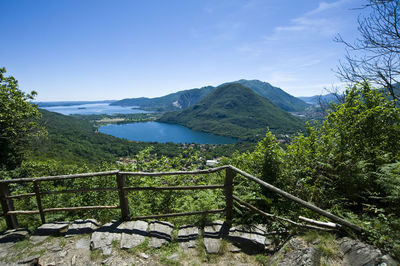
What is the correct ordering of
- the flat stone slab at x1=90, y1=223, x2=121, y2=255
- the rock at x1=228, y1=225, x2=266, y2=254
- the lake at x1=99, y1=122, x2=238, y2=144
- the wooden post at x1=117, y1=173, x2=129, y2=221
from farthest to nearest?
the lake at x1=99, y1=122, x2=238, y2=144
the wooden post at x1=117, y1=173, x2=129, y2=221
the flat stone slab at x1=90, y1=223, x2=121, y2=255
the rock at x1=228, y1=225, x2=266, y2=254

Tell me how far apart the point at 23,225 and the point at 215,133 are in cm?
12004

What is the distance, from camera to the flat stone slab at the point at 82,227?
380cm

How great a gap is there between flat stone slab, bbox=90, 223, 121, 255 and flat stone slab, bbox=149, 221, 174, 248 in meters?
0.64

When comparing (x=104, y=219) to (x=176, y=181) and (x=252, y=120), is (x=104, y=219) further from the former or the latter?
→ (x=252, y=120)

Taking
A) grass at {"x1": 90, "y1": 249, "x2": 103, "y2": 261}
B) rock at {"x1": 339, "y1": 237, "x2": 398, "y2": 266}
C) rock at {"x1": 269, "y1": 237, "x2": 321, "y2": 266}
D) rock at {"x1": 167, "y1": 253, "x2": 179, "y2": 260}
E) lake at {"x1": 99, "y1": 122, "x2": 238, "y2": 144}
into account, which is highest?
rock at {"x1": 339, "y1": 237, "x2": 398, "y2": 266}

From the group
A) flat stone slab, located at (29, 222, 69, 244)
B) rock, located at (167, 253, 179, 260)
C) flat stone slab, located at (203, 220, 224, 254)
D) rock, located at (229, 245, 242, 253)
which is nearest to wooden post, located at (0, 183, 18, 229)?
flat stone slab, located at (29, 222, 69, 244)

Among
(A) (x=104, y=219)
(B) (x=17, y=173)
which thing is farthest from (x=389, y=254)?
(B) (x=17, y=173)

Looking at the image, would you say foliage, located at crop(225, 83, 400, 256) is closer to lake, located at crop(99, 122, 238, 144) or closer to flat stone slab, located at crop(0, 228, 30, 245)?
flat stone slab, located at crop(0, 228, 30, 245)

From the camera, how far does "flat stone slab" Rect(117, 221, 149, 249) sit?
11.1ft

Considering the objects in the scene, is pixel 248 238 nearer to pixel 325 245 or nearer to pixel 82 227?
pixel 325 245

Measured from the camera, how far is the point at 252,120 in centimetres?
14662

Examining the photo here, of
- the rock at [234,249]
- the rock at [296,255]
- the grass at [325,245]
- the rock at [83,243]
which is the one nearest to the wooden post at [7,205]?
the rock at [83,243]

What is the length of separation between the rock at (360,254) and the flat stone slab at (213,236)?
1.85m

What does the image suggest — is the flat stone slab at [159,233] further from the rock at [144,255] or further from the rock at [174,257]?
the rock at [174,257]
